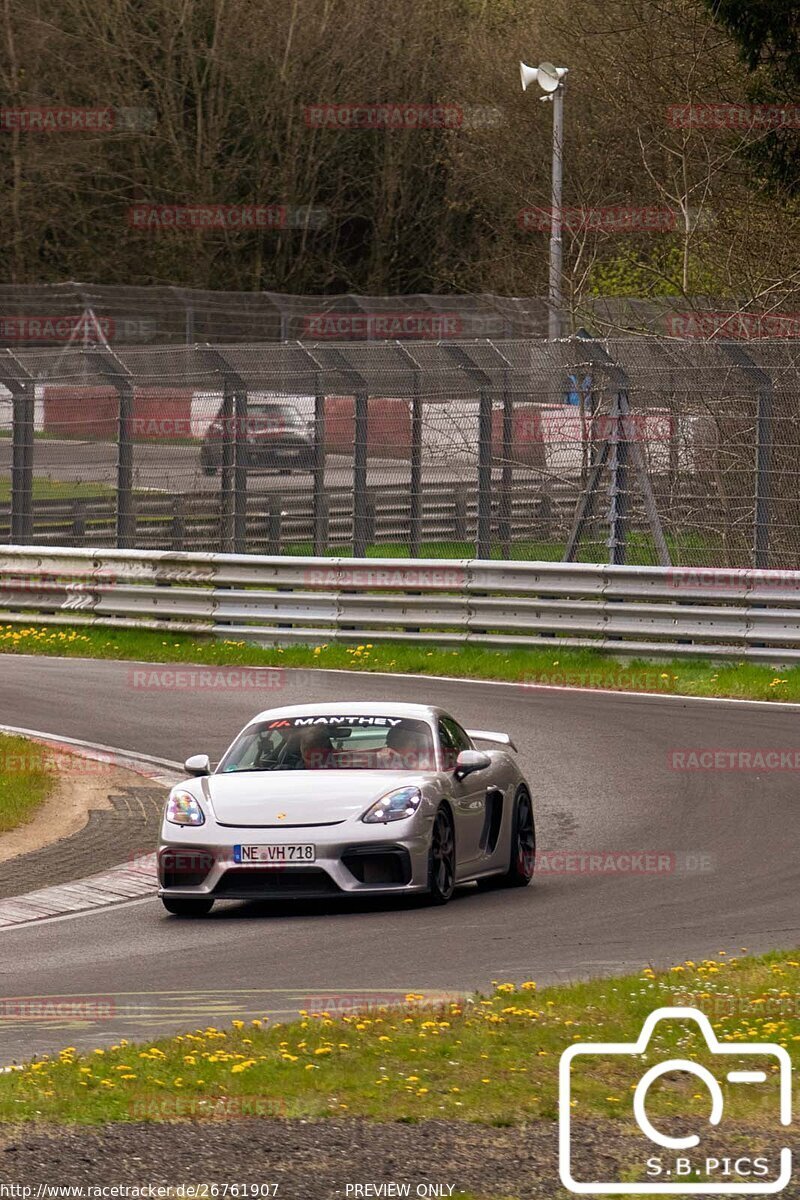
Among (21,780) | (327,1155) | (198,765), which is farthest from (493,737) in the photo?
(327,1155)

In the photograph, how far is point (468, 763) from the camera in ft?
38.6

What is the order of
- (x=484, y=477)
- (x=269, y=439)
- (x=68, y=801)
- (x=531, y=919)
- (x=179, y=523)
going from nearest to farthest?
(x=531, y=919) → (x=68, y=801) → (x=484, y=477) → (x=269, y=439) → (x=179, y=523)

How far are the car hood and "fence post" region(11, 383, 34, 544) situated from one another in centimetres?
1501

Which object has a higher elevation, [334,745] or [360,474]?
[360,474]

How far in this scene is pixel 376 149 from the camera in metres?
52.2

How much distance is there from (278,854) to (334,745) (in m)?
1.18

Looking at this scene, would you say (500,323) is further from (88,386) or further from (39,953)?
(39,953)

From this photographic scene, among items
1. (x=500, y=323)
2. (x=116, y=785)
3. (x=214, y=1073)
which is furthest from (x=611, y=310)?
(x=214, y=1073)

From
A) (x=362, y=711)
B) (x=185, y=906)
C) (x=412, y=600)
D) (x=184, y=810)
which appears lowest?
(x=185, y=906)

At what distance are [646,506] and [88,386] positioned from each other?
7.46m

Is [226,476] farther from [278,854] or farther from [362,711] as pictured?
[278,854]

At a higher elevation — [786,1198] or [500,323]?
[500,323]

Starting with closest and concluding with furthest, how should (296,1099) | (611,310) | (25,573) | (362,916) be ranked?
(296,1099), (362,916), (25,573), (611,310)

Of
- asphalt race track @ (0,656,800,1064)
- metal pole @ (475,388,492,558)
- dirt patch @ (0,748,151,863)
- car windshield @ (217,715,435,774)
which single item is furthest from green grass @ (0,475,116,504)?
car windshield @ (217,715,435,774)
